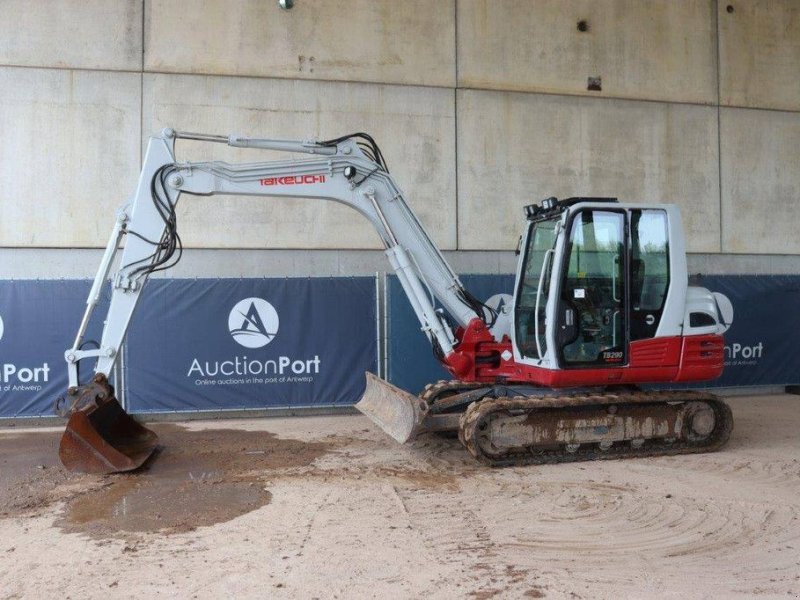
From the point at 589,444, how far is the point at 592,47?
6.95 m

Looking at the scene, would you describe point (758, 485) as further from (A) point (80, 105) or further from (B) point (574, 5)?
(A) point (80, 105)

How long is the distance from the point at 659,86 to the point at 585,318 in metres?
6.26

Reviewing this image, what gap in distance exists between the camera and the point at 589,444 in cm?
653

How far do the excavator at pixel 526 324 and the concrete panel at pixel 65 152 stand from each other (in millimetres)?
3425

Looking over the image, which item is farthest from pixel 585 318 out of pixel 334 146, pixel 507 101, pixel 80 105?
pixel 80 105

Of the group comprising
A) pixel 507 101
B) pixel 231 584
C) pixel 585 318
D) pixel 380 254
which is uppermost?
pixel 507 101

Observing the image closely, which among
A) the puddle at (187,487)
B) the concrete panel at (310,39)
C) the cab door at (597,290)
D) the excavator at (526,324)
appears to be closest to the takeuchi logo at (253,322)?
the puddle at (187,487)

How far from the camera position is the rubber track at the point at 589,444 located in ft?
20.0

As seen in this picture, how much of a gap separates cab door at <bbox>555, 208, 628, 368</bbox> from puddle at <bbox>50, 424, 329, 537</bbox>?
9.86ft

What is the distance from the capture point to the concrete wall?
356 inches

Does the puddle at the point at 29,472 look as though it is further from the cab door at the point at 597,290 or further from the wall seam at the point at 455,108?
the wall seam at the point at 455,108

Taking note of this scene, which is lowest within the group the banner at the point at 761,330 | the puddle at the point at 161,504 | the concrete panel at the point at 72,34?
the puddle at the point at 161,504

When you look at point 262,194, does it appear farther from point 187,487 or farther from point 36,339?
point 36,339

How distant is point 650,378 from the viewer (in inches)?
258
